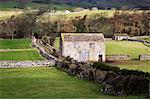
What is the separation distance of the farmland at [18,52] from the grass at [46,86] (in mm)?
10242

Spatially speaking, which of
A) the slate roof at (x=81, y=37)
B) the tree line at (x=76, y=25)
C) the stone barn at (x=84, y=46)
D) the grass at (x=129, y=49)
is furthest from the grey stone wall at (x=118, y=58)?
the tree line at (x=76, y=25)

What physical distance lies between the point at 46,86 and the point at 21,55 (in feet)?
74.7

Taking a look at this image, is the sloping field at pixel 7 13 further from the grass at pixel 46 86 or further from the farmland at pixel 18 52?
the grass at pixel 46 86

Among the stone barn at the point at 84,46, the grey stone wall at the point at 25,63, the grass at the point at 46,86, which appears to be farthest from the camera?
the stone barn at the point at 84,46

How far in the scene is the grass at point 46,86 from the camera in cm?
2461

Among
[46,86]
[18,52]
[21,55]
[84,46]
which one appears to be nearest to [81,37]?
[84,46]

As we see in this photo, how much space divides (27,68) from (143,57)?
18.1 meters

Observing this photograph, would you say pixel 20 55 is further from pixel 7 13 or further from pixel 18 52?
pixel 7 13

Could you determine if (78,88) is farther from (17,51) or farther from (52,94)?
(17,51)

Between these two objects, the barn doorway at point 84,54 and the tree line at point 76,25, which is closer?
the barn doorway at point 84,54

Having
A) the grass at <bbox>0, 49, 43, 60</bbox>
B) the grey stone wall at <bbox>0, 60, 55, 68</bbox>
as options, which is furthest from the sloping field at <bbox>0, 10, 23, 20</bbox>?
the grey stone wall at <bbox>0, 60, 55, 68</bbox>

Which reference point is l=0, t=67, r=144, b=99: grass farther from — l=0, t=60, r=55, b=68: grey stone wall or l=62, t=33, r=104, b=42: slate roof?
l=62, t=33, r=104, b=42: slate roof

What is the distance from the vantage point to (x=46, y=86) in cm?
2864

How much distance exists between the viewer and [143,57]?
2202 inches
